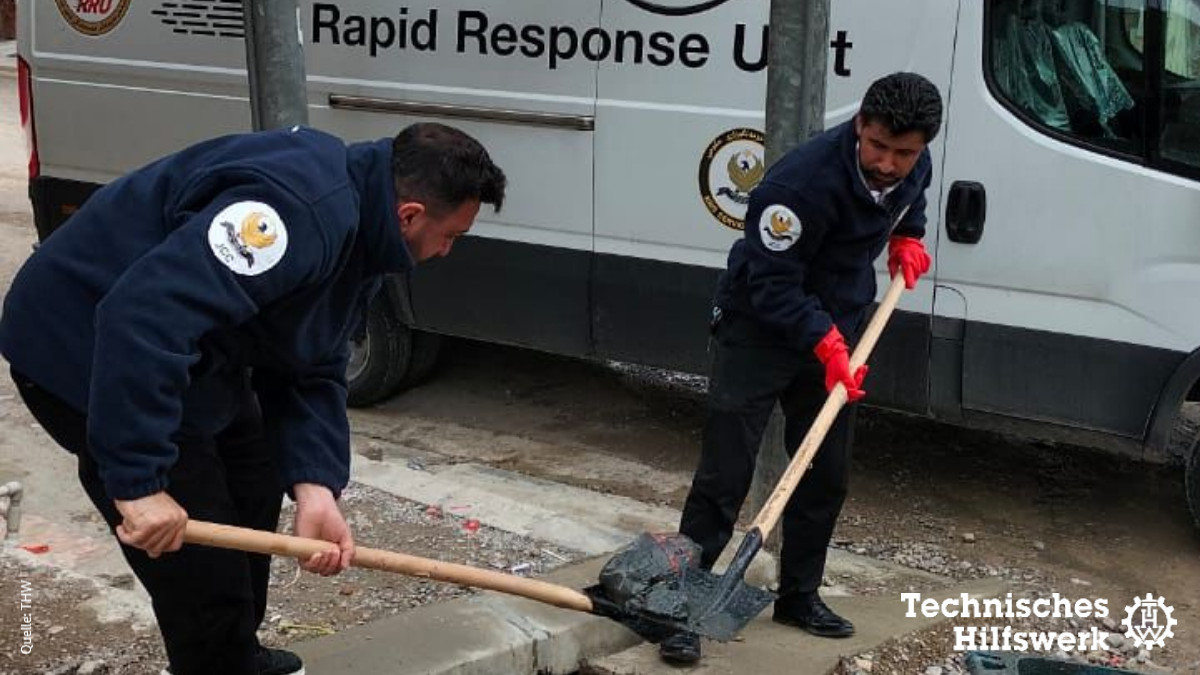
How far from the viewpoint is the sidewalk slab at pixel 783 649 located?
3629 mm

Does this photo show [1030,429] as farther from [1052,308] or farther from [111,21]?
[111,21]

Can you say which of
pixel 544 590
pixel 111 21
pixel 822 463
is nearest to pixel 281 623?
pixel 544 590

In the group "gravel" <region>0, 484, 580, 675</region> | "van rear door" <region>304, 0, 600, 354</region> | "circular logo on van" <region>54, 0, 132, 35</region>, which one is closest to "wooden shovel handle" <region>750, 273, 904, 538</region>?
"gravel" <region>0, 484, 580, 675</region>

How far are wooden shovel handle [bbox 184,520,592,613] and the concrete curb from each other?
0.40 m

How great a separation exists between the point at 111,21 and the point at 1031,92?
3853mm

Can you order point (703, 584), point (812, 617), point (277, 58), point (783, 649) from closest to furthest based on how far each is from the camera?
point (703, 584), point (783, 649), point (812, 617), point (277, 58)

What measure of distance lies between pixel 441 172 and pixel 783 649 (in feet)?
6.03

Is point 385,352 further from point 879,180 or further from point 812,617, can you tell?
point 879,180

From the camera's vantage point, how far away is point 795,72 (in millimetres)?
4141

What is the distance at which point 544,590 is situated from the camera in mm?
3023

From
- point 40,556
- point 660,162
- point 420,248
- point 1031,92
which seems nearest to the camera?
point 420,248

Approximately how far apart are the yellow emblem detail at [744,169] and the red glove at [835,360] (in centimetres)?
158

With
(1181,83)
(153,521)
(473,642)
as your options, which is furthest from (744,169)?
(153,521)

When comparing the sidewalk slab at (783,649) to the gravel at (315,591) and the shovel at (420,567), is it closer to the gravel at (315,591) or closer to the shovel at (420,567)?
the shovel at (420,567)
